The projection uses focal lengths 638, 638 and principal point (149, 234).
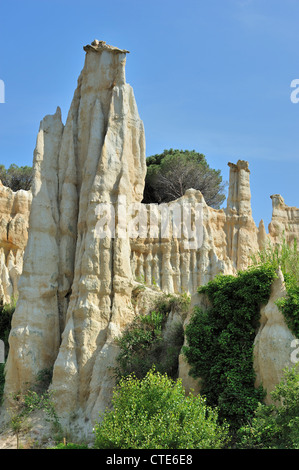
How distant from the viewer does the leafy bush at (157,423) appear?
52.5ft

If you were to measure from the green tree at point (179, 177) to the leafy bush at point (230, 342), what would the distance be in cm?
1915

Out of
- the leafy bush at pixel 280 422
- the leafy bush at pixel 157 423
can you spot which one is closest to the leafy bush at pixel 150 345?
the leafy bush at pixel 157 423

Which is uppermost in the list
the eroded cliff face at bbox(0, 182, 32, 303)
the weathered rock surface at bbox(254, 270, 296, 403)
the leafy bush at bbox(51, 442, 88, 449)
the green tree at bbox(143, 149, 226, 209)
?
the green tree at bbox(143, 149, 226, 209)

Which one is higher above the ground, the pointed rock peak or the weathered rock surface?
the pointed rock peak

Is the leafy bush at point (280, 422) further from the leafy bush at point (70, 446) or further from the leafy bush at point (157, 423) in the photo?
the leafy bush at point (70, 446)

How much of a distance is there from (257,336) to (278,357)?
130 cm

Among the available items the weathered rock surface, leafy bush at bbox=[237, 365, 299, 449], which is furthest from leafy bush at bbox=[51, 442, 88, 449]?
the weathered rock surface

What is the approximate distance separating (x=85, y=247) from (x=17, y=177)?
24.9 meters

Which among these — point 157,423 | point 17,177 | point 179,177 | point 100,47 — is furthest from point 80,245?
point 17,177

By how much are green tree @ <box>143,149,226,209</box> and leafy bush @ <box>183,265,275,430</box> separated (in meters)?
19.2

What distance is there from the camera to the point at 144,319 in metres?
23.0

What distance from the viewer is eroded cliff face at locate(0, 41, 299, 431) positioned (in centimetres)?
2217

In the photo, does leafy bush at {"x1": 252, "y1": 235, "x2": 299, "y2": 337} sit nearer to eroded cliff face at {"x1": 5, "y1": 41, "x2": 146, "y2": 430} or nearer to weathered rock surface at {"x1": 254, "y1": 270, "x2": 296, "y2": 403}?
weathered rock surface at {"x1": 254, "y1": 270, "x2": 296, "y2": 403}

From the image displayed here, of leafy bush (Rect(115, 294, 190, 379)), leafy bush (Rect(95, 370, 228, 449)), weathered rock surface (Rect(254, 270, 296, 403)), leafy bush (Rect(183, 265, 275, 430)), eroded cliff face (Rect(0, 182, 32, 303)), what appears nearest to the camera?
leafy bush (Rect(95, 370, 228, 449))
